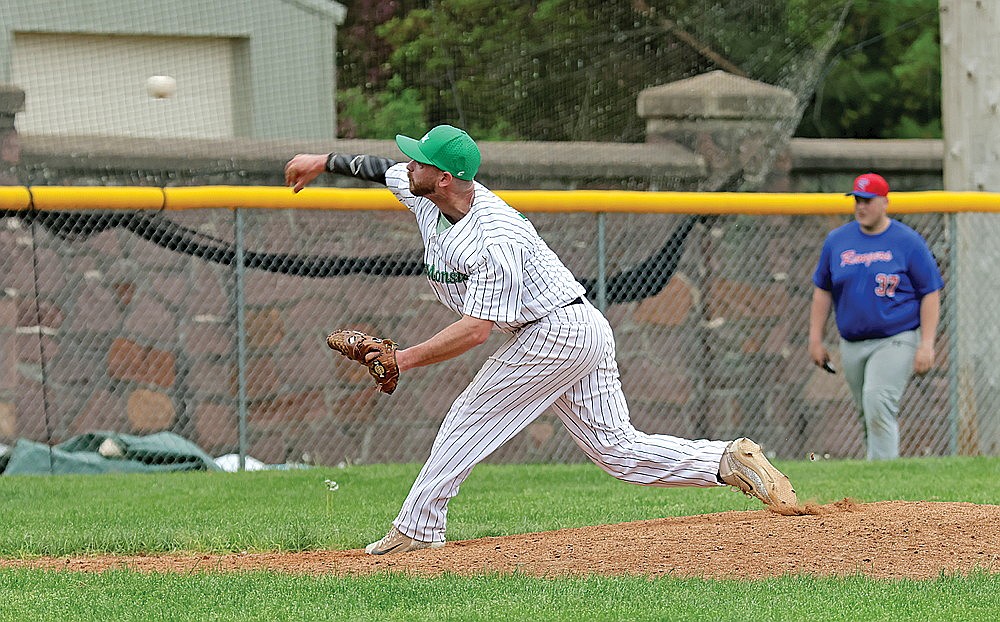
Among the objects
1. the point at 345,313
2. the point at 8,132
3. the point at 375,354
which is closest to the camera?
the point at 375,354

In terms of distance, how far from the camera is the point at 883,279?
9203 mm

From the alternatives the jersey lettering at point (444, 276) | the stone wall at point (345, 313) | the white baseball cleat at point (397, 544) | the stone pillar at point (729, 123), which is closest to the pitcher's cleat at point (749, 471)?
the white baseball cleat at point (397, 544)

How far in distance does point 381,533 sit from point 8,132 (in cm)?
438

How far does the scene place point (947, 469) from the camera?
8.93m

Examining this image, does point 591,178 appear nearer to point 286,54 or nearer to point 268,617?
point 286,54

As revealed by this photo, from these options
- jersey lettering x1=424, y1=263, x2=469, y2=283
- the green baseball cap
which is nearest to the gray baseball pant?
jersey lettering x1=424, y1=263, x2=469, y2=283

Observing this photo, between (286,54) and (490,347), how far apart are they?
3.66m

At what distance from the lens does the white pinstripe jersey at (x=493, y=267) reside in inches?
223

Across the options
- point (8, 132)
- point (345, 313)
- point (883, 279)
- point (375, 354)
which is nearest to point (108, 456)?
point (345, 313)

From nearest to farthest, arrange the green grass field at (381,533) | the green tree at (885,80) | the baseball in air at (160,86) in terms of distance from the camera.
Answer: the green grass field at (381,533) → the baseball in air at (160,86) → the green tree at (885,80)

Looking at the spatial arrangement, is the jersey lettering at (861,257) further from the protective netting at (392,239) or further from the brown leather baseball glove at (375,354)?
the brown leather baseball glove at (375,354)

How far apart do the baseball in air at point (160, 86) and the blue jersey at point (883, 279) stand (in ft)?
17.4

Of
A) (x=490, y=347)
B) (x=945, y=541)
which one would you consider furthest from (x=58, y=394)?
(x=945, y=541)

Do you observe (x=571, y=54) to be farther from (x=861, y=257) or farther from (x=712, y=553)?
(x=712, y=553)
